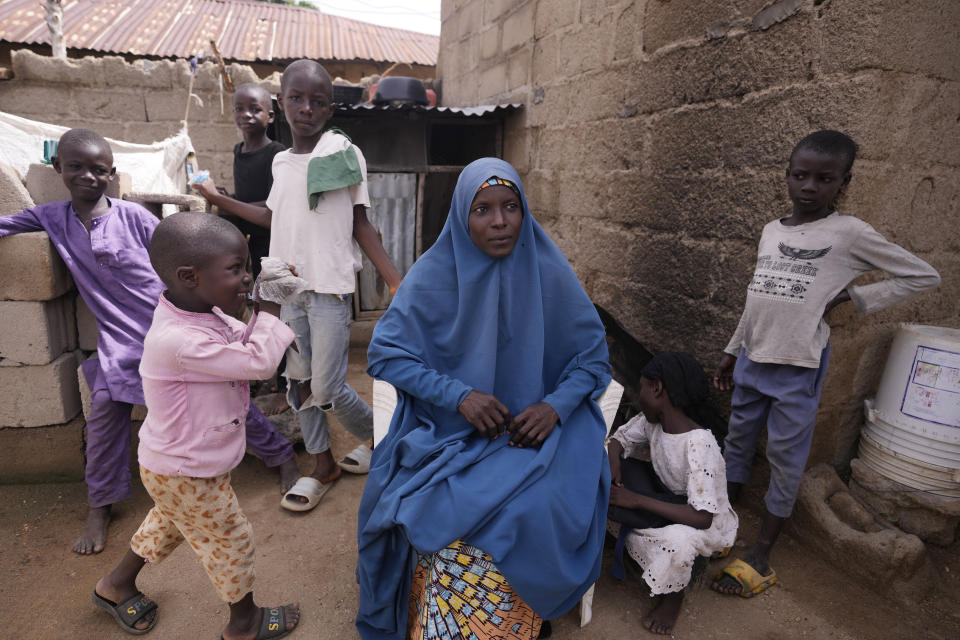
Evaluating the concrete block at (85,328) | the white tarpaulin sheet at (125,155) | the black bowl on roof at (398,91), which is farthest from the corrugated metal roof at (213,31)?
the concrete block at (85,328)

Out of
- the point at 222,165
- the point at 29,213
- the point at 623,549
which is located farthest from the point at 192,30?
the point at 623,549

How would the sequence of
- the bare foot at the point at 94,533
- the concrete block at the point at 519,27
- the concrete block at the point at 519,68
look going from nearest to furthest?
the bare foot at the point at 94,533 < the concrete block at the point at 519,27 < the concrete block at the point at 519,68

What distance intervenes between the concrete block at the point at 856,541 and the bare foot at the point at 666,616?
89 centimetres

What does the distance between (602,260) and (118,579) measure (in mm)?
3164

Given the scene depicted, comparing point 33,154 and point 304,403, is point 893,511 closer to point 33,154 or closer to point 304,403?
point 304,403

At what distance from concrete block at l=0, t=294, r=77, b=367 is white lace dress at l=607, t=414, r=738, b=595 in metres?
3.04

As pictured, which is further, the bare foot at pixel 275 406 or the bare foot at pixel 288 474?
the bare foot at pixel 275 406

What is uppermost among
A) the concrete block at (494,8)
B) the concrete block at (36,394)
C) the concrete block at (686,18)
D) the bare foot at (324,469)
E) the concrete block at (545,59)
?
the concrete block at (494,8)

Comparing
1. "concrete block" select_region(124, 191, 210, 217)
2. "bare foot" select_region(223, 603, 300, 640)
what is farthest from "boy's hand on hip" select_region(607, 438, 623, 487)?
"concrete block" select_region(124, 191, 210, 217)

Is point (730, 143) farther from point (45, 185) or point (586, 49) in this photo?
point (45, 185)

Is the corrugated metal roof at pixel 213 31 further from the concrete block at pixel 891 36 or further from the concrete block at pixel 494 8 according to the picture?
the concrete block at pixel 891 36

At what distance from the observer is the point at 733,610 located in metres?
2.14

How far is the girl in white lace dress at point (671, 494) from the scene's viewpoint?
1.97 metres

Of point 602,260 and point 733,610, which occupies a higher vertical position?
point 602,260
